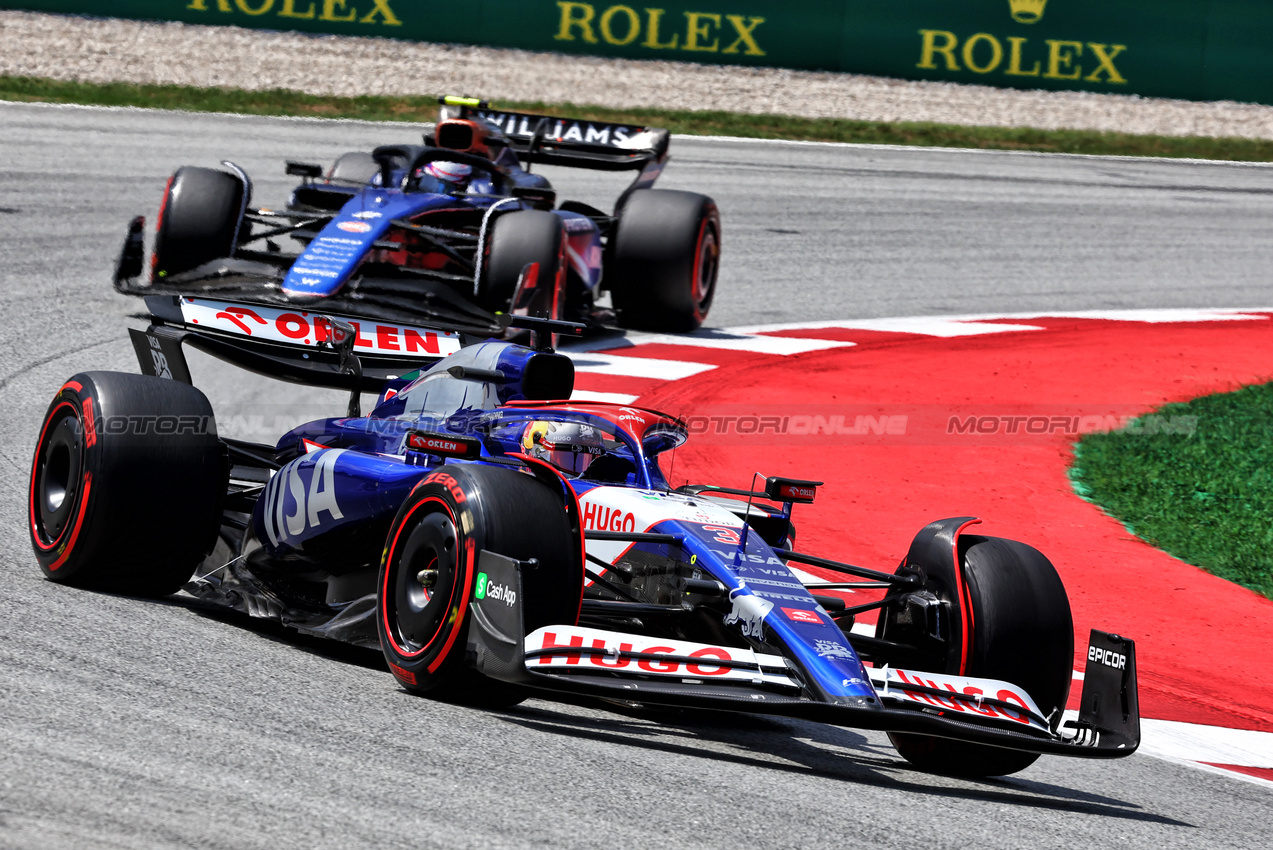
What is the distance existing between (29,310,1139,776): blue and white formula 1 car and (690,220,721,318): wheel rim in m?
6.77

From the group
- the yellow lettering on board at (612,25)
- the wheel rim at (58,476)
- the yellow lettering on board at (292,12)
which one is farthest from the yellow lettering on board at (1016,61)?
the wheel rim at (58,476)

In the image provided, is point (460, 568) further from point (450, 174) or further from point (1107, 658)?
point (450, 174)

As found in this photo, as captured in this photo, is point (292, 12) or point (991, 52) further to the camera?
point (991, 52)

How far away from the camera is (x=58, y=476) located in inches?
253

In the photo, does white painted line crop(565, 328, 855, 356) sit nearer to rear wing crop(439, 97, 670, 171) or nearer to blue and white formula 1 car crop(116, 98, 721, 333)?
blue and white formula 1 car crop(116, 98, 721, 333)

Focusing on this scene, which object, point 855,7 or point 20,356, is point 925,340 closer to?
point 20,356

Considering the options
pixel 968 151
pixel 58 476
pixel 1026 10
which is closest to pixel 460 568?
pixel 58 476

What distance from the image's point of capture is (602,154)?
526 inches

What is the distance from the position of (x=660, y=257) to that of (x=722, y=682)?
8.57 m

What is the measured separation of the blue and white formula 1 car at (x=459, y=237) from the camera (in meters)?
10.8

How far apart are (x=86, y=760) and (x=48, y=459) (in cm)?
260

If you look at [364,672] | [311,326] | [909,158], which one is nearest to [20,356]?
[311,326]

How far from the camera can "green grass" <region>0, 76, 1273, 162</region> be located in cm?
1984

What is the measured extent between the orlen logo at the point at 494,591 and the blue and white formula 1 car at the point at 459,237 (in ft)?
17.9
